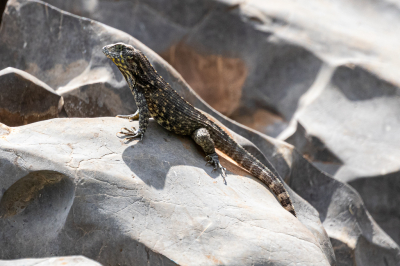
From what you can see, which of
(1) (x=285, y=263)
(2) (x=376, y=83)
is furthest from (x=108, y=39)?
(2) (x=376, y=83)

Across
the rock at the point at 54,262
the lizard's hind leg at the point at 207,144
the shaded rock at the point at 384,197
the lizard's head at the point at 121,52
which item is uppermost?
the lizard's head at the point at 121,52

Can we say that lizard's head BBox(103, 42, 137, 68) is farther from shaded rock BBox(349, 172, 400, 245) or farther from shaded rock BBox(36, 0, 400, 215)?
shaded rock BBox(349, 172, 400, 245)

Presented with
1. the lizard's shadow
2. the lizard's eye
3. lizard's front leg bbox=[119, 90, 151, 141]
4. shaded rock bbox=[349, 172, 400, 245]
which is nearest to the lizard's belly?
the lizard's shadow

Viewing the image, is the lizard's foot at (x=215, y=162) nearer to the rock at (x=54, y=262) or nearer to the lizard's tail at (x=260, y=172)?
the lizard's tail at (x=260, y=172)

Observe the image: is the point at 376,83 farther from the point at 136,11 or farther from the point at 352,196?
the point at 136,11

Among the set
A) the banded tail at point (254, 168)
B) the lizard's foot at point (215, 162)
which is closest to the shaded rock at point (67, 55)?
the banded tail at point (254, 168)

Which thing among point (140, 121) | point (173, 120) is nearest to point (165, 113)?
point (173, 120)
